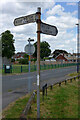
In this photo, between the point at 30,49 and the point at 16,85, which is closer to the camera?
the point at 30,49

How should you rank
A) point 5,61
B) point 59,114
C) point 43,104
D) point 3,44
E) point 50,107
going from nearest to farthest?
point 59,114
point 50,107
point 43,104
point 3,44
point 5,61

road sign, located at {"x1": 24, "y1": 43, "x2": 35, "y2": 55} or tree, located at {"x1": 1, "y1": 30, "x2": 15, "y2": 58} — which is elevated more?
tree, located at {"x1": 1, "y1": 30, "x2": 15, "y2": 58}

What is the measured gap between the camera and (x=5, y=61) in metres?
40.0

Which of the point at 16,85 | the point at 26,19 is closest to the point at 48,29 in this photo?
the point at 26,19

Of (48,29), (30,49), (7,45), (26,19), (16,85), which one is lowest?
(16,85)

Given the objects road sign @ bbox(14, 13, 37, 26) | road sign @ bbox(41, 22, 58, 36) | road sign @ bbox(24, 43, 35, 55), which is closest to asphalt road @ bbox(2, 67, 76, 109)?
road sign @ bbox(24, 43, 35, 55)

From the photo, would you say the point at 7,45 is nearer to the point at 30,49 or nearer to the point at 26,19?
the point at 30,49

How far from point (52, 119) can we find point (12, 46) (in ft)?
118

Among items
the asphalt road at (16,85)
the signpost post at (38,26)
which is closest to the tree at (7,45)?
the asphalt road at (16,85)

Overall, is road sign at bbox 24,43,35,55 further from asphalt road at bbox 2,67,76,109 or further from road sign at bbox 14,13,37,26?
road sign at bbox 14,13,37,26

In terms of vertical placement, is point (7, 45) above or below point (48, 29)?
above

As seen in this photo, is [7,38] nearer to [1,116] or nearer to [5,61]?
[5,61]

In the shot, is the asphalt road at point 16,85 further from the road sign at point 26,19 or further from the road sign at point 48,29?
the road sign at point 48,29

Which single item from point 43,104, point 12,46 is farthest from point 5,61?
point 43,104
